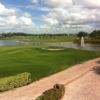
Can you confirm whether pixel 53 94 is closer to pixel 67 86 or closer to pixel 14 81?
pixel 67 86

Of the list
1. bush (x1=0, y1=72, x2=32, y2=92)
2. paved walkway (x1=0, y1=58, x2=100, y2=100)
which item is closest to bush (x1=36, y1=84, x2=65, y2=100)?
paved walkway (x1=0, y1=58, x2=100, y2=100)

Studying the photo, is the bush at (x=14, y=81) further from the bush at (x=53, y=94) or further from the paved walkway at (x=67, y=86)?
the bush at (x=53, y=94)

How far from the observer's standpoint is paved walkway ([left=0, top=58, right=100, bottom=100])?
17672mm

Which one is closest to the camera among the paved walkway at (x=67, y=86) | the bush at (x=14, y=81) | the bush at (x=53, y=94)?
the bush at (x=53, y=94)

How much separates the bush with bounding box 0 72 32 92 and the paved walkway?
0.68 m

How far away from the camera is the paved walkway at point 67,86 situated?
17.7 metres

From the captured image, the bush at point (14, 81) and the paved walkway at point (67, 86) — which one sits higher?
the bush at point (14, 81)

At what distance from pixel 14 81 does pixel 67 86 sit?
4703mm

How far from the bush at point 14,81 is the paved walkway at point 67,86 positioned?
0.68m

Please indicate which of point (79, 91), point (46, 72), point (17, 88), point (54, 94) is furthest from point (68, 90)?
point (46, 72)

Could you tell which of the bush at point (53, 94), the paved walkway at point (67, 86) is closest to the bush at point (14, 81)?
the paved walkway at point (67, 86)

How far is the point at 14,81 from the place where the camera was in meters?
20.7

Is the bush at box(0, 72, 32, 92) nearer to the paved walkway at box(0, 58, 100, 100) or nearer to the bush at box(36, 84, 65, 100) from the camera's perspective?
the paved walkway at box(0, 58, 100, 100)

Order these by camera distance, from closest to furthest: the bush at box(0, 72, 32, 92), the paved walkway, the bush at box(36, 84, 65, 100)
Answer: the bush at box(36, 84, 65, 100) → the paved walkway → the bush at box(0, 72, 32, 92)
